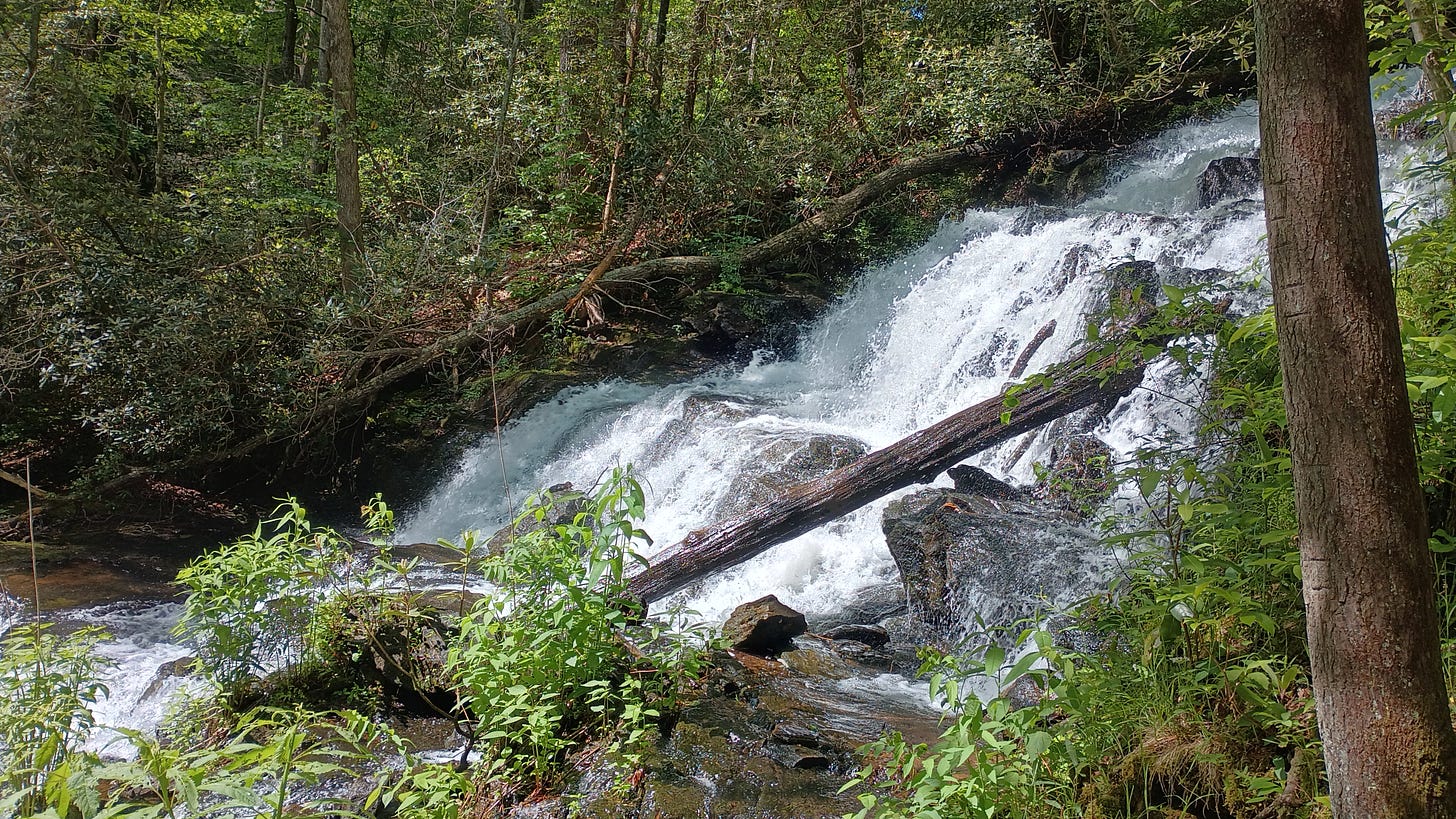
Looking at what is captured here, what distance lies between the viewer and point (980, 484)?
7.02 m

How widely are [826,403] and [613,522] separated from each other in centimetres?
692

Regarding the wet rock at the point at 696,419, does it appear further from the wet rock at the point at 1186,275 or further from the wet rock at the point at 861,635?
the wet rock at the point at 1186,275

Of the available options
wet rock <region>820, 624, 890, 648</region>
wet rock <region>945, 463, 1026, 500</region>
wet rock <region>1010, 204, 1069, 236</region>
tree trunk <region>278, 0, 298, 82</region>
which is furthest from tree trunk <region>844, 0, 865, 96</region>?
tree trunk <region>278, 0, 298, 82</region>

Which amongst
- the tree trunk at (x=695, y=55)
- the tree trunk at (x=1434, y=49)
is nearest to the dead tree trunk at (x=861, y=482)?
the tree trunk at (x=1434, y=49)

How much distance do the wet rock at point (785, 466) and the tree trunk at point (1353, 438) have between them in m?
5.98

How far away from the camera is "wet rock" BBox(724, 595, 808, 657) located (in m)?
5.59

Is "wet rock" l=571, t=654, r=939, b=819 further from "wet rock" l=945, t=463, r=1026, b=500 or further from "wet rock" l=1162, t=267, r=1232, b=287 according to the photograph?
"wet rock" l=1162, t=267, r=1232, b=287

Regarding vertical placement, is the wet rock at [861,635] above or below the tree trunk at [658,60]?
below

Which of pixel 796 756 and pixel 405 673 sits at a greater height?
pixel 405 673

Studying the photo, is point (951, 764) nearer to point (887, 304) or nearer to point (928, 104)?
point (887, 304)

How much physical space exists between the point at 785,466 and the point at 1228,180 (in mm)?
6770

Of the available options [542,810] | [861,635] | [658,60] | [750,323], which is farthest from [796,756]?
[658,60]

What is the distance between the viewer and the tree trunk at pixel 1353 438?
182 cm

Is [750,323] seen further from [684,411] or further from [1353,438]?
[1353,438]
